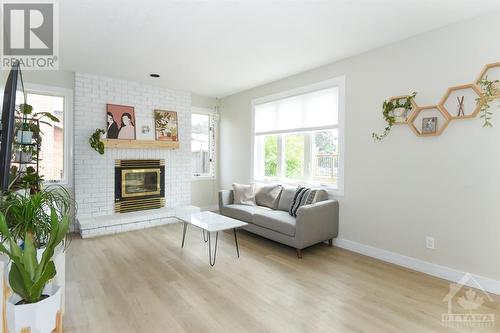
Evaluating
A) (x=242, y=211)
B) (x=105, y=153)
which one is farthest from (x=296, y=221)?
(x=105, y=153)

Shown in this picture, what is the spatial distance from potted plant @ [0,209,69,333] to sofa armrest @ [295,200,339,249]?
7.86 feet

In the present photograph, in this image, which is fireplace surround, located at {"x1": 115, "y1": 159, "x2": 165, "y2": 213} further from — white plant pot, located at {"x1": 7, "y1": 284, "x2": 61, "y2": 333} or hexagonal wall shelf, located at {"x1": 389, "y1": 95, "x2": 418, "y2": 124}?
hexagonal wall shelf, located at {"x1": 389, "y1": 95, "x2": 418, "y2": 124}

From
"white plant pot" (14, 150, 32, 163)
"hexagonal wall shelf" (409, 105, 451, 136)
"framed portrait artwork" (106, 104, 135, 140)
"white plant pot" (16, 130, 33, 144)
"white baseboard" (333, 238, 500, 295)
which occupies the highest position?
"framed portrait artwork" (106, 104, 135, 140)

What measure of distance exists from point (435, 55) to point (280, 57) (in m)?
1.75

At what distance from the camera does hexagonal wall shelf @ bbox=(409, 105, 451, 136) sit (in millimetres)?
2701

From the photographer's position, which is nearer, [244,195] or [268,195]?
[268,195]

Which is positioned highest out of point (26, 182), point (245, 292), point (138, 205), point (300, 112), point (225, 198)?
point (300, 112)

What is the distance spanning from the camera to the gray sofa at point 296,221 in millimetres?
3195

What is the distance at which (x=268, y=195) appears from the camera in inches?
169

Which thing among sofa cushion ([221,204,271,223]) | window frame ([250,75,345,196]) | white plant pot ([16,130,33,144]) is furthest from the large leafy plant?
window frame ([250,75,345,196])

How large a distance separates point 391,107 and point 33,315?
365 centimetres

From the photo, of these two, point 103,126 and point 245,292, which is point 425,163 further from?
point 103,126

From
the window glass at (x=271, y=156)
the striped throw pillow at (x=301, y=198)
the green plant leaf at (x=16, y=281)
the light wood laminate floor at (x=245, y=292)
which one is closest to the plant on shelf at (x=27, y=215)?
the green plant leaf at (x=16, y=281)

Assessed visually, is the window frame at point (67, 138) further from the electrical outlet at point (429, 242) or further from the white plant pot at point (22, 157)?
the electrical outlet at point (429, 242)
